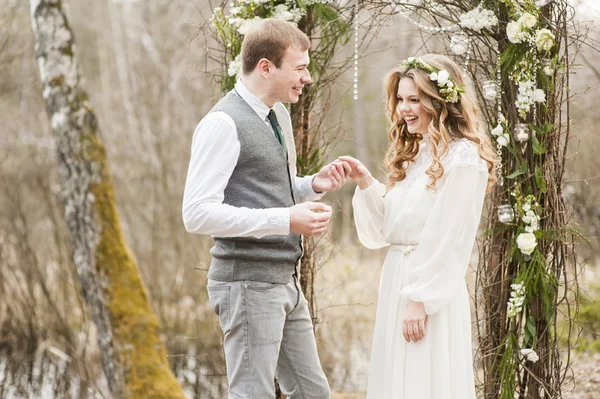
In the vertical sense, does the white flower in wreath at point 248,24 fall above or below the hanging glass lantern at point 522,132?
above

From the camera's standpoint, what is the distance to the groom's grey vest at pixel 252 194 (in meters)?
2.58

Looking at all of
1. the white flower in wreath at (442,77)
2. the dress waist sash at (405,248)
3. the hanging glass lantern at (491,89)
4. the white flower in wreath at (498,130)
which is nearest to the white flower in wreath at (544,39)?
the hanging glass lantern at (491,89)

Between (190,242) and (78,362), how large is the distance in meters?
1.57

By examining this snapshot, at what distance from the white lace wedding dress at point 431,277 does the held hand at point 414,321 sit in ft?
0.10

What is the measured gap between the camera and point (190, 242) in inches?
291

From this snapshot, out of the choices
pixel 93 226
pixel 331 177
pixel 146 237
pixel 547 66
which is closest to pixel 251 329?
pixel 331 177

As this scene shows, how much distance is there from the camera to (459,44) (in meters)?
3.34

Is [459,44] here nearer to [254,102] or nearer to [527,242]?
[527,242]

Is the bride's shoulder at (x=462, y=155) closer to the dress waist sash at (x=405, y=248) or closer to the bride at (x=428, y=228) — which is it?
the bride at (x=428, y=228)

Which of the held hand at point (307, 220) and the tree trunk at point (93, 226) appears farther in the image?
the tree trunk at point (93, 226)

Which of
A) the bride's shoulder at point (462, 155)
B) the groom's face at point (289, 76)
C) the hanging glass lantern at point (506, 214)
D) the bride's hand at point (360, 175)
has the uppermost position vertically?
the groom's face at point (289, 76)

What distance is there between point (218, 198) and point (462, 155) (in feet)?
2.91

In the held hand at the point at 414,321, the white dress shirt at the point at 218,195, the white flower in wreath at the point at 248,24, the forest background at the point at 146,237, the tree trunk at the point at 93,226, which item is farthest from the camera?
the forest background at the point at 146,237

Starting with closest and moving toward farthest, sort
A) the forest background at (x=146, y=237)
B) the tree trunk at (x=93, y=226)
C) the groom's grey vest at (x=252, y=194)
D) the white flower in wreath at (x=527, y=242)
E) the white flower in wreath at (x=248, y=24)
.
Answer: the groom's grey vest at (x=252, y=194) → the white flower in wreath at (x=527, y=242) → the white flower in wreath at (x=248, y=24) → the tree trunk at (x=93, y=226) → the forest background at (x=146, y=237)
